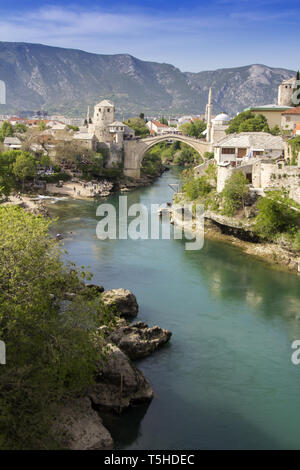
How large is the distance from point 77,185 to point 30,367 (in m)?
33.3

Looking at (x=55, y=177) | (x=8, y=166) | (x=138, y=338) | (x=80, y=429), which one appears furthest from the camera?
(x=55, y=177)

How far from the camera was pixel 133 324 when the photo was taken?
14727 mm

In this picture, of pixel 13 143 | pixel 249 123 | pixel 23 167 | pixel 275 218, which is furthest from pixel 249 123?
pixel 13 143

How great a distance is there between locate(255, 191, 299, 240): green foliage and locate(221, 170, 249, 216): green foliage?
90.9 inches

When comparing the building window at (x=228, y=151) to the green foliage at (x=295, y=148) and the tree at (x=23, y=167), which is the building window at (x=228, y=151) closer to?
the green foliage at (x=295, y=148)

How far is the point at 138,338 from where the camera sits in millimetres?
13820

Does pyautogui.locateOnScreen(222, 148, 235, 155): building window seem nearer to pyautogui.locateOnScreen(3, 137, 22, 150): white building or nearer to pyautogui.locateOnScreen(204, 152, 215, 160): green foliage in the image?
pyautogui.locateOnScreen(204, 152, 215, 160): green foliage

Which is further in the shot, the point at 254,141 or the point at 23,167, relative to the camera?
the point at 23,167

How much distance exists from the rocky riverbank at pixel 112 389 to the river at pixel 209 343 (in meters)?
0.33

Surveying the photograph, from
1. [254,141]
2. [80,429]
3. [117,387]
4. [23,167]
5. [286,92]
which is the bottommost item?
[80,429]

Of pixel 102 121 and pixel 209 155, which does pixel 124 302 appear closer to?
pixel 209 155

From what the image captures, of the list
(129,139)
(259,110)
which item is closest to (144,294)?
(259,110)

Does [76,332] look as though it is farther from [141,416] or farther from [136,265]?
[136,265]

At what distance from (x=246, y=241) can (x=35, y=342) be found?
16.9 m
